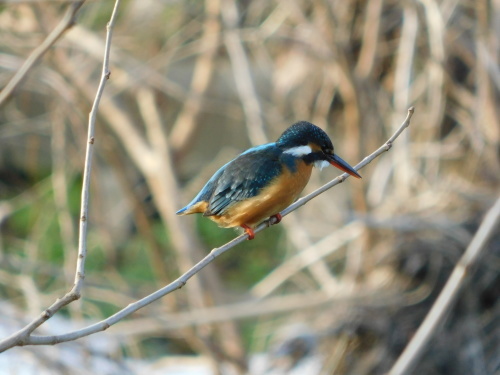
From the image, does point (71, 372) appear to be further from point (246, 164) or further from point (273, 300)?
point (246, 164)

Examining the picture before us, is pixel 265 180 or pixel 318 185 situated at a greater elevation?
pixel 318 185

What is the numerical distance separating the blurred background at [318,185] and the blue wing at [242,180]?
1247 millimetres

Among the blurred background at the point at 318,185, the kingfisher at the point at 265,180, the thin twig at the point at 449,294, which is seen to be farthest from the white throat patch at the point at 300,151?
the blurred background at the point at 318,185

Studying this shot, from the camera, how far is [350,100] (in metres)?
3.57

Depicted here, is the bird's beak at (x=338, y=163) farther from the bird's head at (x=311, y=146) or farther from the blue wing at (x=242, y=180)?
the blue wing at (x=242, y=180)

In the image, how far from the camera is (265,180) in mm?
1906

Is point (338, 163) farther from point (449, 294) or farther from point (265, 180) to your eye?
point (449, 294)

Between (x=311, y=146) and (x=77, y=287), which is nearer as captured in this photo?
(x=77, y=287)

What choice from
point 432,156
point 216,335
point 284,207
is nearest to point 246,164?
point 284,207

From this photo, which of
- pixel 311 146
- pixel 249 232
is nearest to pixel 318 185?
pixel 311 146

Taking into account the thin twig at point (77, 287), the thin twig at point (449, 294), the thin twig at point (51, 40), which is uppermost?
the thin twig at point (51, 40)

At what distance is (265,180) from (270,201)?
5 cm

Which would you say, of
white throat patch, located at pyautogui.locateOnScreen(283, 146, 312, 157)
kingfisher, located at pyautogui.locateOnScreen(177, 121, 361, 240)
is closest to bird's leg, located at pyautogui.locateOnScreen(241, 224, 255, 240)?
kingfisher, located at pyautogui.locateOnScreen(177, 121, 361, 240)

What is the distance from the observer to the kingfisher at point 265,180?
1.91 metres
